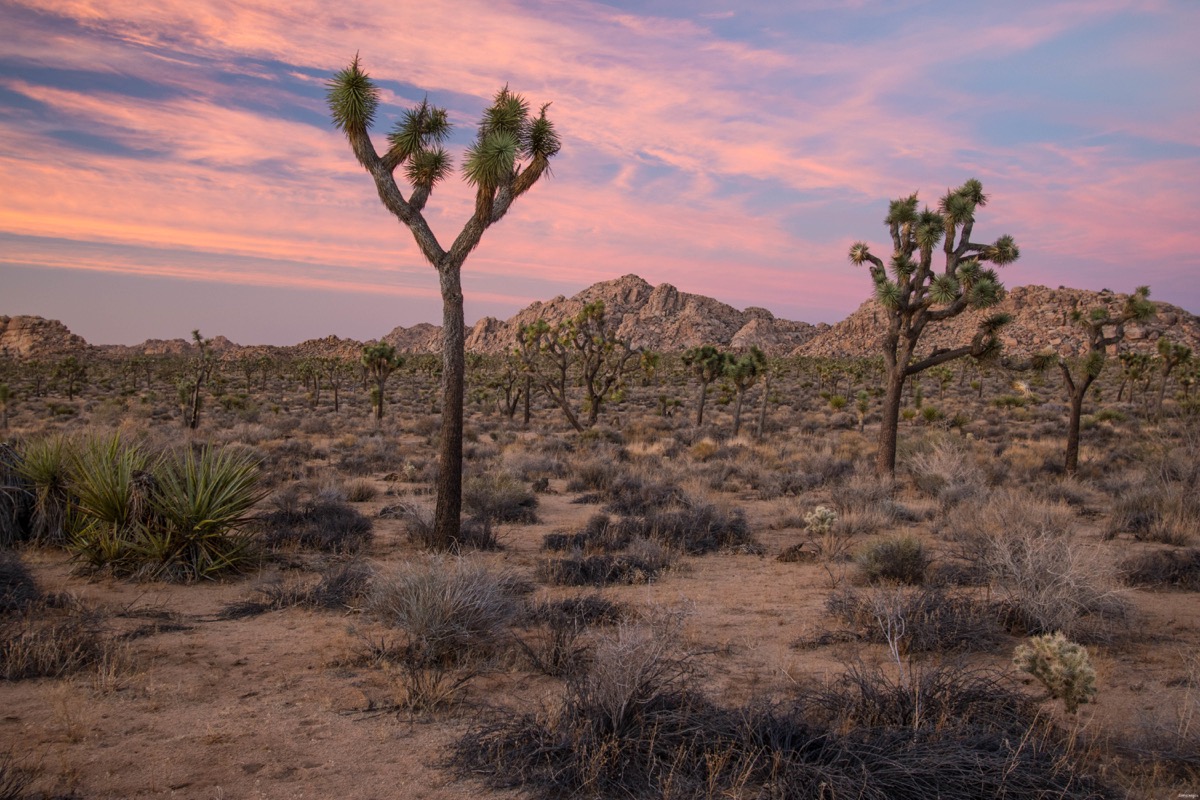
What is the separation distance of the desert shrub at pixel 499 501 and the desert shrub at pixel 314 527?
2019 mm

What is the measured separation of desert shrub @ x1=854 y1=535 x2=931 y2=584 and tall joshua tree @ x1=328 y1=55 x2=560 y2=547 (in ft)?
17.1

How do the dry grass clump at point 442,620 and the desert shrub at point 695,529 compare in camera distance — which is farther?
the desert shrub at point 695,529

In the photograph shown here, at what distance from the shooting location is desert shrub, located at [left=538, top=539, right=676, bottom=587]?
837cm

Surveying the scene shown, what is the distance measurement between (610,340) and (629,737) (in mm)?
22738

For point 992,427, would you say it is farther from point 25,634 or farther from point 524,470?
point 25,634

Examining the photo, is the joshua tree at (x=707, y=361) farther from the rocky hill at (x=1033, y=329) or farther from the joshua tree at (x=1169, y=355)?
the rocky hill at (x=1033, y=329)

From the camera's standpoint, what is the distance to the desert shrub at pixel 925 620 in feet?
19.6

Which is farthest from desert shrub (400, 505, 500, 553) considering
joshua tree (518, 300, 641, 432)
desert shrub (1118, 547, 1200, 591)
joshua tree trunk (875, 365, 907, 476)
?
joshua tree (518, 300, 641, 432)

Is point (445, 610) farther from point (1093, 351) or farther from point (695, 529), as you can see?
point (1093, 351)

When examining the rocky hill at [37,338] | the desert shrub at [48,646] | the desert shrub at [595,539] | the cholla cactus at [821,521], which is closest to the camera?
the desert shrub at [48,646]

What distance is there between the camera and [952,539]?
412 inches

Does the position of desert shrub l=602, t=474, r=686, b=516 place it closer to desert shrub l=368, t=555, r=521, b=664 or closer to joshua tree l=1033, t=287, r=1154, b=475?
desert shrub l=368, t=555, r=521, b=664

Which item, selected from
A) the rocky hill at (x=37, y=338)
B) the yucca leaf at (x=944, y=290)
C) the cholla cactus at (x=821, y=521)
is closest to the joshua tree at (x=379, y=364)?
the yucca leaf at (x=944, y=290)

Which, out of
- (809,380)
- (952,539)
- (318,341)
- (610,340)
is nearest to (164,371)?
(610,340)
